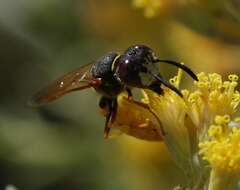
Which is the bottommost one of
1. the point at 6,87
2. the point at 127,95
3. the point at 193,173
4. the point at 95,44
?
the point at 193,173

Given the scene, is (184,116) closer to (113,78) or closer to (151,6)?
(113,78)

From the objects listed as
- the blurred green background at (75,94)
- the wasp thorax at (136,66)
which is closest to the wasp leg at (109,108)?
the wasp thorax at (136,66)

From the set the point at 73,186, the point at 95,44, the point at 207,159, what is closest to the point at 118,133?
the point at 207,159

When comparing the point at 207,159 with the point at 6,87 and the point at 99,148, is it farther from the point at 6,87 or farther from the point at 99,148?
the point at 6,87

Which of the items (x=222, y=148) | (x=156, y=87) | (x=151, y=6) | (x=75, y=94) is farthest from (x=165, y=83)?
(x=75, y=94)

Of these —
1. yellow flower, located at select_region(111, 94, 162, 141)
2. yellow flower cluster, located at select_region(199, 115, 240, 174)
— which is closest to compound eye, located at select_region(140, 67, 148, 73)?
yellow flower, located at select_region(111, 94, 162, 141)

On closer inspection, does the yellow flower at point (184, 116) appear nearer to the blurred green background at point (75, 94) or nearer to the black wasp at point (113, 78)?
the black wasp at point (113, 78)
